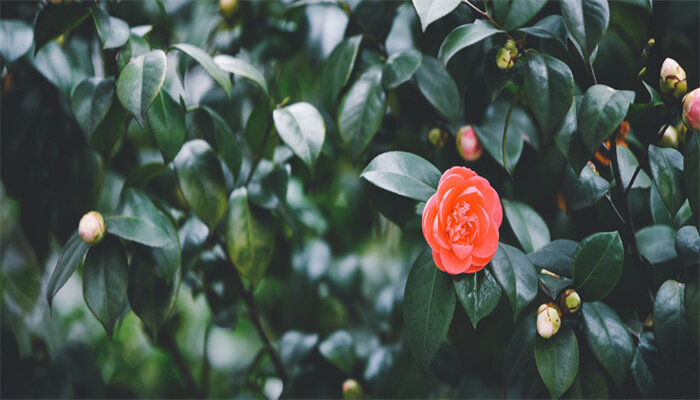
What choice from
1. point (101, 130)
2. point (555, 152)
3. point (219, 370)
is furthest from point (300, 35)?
point (219, 370)

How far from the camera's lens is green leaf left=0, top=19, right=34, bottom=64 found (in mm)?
874

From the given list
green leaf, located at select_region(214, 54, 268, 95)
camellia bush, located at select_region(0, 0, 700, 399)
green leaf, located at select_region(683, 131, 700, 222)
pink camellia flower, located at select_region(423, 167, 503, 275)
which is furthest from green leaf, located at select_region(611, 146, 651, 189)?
green leaf, located at select_region(214, 54, 268, 95)

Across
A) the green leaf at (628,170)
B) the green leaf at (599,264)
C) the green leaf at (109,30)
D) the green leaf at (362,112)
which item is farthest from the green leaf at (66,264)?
the green leaf at (628,170)

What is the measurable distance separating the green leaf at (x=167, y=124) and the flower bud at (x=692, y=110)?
0.63 metres

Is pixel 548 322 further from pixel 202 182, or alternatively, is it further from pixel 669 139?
pixel 202 182

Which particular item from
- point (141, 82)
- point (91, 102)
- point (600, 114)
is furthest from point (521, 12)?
point (91, 102)

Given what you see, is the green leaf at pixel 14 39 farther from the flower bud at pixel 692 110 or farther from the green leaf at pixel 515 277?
the flower bud at pixel 692 110

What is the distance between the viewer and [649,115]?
0.66m

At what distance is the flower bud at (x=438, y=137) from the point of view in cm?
89

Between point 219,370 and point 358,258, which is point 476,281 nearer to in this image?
point 358,258

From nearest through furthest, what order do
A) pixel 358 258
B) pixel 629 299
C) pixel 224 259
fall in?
pixel 629 299, pixel 224 259, pixel 358 258

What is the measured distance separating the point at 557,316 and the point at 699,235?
197 mm

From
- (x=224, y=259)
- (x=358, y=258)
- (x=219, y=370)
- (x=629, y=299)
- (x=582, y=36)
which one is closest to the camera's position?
(x=582, y=36)

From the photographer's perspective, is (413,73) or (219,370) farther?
(219,370)
